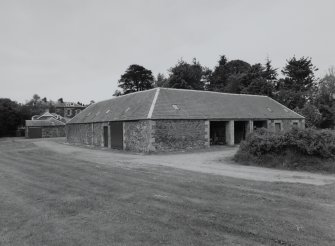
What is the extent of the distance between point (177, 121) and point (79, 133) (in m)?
16.2

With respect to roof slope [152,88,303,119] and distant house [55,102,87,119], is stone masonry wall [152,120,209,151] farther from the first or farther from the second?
distant house [55,102,87,119]

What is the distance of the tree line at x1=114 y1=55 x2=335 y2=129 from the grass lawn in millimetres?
29725

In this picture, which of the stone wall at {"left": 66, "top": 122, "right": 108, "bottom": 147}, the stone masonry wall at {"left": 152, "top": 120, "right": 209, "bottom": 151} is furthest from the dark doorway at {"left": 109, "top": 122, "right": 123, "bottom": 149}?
the stone masonry wall at {"left": 152, "top": 120, "right": 209, "bottom": 151}

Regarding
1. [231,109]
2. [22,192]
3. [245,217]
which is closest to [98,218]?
[245,217]

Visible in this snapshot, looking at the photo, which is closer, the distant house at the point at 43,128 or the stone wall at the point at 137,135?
the stone wall at the point at 137,135

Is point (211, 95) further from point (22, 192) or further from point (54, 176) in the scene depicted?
point (22, 192)

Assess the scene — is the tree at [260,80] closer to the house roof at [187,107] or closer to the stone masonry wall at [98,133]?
the house roof at [187,107]

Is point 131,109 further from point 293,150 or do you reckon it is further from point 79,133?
point 293,150

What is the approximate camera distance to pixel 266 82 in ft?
144

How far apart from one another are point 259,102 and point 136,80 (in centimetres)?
3408

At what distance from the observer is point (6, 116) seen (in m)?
54.4

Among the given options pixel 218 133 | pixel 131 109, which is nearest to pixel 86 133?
pixel 131 109

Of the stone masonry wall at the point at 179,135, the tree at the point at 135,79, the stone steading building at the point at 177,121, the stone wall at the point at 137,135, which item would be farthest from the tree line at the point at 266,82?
the stone wall at the point at 137,135

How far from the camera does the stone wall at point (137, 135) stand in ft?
64.3
